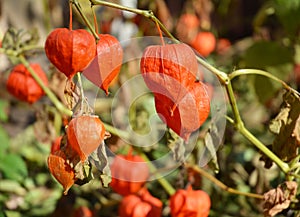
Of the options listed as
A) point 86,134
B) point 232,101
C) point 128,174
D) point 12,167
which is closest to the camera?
point 86,134

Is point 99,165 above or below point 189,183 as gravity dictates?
above

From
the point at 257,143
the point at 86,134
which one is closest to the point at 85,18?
the point at 86,134

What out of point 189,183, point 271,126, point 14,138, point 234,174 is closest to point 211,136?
point 271,126

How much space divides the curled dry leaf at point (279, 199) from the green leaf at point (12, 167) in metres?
0.66

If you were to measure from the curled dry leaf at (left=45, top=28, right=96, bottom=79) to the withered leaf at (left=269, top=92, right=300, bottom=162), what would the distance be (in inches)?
13.4

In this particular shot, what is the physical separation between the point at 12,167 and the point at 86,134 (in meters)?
0.71

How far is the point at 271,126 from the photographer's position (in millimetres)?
1092

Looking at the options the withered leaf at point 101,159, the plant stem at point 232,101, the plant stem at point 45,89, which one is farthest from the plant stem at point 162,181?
the withered leaf at point 101,159

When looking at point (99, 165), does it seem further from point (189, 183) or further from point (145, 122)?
point (145, 122)

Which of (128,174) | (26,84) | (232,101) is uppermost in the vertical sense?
(232,101)

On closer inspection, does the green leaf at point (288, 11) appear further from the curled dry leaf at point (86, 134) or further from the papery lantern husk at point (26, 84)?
the curled dry leaf at point (86, 134)

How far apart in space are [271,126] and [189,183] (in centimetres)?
24

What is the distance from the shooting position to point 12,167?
5.04 feet

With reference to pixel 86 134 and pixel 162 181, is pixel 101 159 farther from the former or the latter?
pixel 162 181
